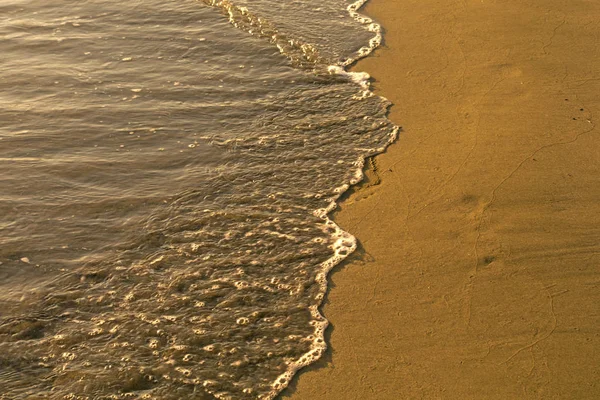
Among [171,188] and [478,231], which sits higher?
[171,188]

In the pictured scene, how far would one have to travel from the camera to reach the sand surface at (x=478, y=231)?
13.2 ft

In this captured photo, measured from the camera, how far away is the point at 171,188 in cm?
549

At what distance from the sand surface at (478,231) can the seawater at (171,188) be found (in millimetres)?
306

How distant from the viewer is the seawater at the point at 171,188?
4.18 metres

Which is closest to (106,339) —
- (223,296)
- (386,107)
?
(223,296)

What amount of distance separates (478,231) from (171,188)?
258 centimetres

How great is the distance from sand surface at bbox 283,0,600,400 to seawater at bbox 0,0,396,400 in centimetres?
31

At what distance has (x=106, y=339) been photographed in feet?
13.9

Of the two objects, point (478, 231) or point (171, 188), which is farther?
point (171, 188)

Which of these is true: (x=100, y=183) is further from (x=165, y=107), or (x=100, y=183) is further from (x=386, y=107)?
(x=386, y=107)

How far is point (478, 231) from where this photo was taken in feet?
16.4

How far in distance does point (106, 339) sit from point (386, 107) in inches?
148

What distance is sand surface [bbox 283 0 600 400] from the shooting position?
4.03 meters

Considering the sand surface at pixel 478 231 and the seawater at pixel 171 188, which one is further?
the seawater at pixel 171 188
